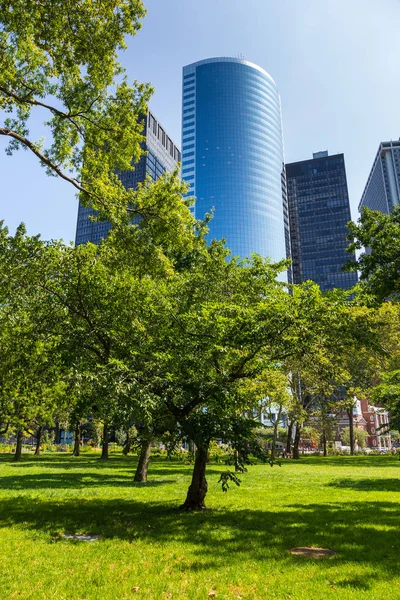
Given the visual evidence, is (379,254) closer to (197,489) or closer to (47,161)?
(197,489)

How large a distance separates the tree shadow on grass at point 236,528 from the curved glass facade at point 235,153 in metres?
150

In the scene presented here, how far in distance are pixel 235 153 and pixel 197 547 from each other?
7125 inches

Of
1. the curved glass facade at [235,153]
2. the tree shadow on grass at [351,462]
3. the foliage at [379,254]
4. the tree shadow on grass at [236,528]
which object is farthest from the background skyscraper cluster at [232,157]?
the tree shadow on grass at [236,528]

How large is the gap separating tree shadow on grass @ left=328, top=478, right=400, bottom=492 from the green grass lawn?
2.17 m

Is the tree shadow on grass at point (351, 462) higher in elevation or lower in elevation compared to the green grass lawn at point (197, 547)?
lower

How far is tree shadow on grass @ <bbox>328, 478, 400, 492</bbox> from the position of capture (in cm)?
1812

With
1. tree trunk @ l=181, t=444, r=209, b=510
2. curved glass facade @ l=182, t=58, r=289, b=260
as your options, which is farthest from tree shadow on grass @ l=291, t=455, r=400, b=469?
curved glass facade @ l=182, t=58, r=289, b=260

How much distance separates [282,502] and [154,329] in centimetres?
794

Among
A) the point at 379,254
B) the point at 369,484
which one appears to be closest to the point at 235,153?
the point at 379,254

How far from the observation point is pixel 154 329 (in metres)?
14.2

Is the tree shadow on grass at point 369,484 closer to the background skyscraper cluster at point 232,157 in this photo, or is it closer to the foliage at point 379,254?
the foliage at point 379,254

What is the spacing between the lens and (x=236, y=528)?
10.4 meters

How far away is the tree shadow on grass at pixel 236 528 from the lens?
7.99 meters

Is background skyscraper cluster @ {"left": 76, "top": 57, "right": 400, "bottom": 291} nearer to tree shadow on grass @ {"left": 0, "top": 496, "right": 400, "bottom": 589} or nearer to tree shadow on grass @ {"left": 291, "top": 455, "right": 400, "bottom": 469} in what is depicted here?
tree shadow on grass @ {"left": 291, "top": 455, "right": 400, "bottom": 469}
